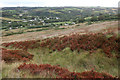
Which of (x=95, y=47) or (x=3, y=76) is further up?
(x=95, y=47)

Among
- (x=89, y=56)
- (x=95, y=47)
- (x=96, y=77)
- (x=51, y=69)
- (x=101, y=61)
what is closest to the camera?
(x=96, y=77)

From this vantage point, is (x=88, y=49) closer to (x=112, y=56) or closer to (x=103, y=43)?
(x=103, y=43)

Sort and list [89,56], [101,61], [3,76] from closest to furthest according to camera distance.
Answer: [3,76]
[101,61]
[89,56]

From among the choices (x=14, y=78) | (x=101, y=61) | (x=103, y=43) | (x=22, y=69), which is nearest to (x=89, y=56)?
(x=101, y=61)

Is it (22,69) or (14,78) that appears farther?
(22,69)

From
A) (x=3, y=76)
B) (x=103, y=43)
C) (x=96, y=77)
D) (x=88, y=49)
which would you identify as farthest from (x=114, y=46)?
(x=3, y=76)

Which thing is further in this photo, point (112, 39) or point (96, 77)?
point (112, 39)

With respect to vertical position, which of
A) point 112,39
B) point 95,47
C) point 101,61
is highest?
point 112,39

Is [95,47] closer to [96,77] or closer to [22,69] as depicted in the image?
[96,77]

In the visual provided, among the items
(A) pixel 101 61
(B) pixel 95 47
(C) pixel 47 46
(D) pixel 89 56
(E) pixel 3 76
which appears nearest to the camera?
(E) pixel 3 76
